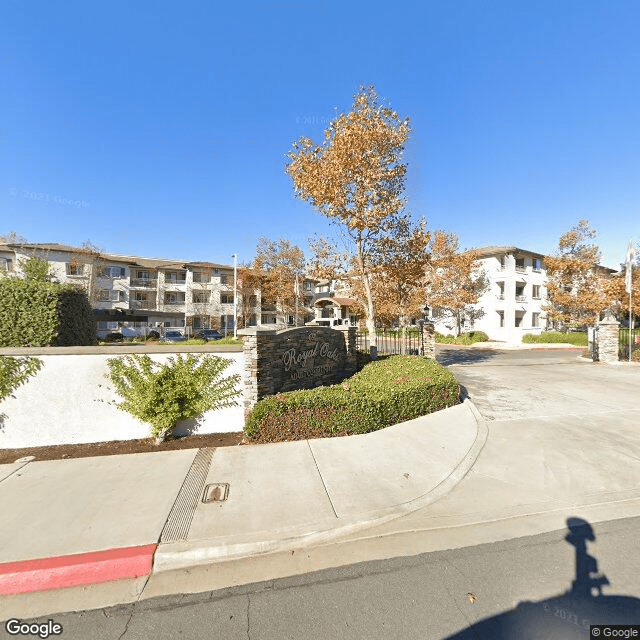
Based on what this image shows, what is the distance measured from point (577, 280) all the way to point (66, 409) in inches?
1434

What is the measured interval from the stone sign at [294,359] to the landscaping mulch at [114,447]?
2.96 feet

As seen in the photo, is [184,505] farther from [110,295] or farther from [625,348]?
[110,295]

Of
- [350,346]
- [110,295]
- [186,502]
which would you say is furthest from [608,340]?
[110,295]

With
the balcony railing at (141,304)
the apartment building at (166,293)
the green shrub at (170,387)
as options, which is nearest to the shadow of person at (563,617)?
the green shrub at (170,387)

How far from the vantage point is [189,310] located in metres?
39.5

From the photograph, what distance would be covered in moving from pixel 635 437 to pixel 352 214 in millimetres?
9721

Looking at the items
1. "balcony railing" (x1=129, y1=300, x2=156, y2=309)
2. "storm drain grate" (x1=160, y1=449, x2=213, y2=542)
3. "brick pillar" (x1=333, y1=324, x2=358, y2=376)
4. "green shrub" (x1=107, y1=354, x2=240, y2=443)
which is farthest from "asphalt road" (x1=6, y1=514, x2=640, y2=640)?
"balcony railing" (x1=129, y1=300, x2=156, y2=309)

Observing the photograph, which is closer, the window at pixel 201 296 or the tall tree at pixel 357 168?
the tall tree at pixel 357 168

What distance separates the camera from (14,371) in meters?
6.07

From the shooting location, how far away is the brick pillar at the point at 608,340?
16297 millimetres

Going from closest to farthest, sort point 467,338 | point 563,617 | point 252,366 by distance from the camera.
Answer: point 563,617 → point 252,366 → point 467,338

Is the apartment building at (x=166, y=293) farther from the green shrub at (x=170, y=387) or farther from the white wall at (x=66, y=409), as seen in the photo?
the green shrub at (x=170, y=387)

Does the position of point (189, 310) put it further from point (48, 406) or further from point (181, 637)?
point (181, 637)

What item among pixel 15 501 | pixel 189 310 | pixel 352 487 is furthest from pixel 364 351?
pixel 189 310
